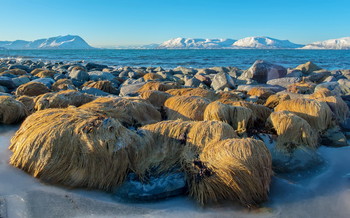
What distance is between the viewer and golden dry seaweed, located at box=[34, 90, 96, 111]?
513 centimetres

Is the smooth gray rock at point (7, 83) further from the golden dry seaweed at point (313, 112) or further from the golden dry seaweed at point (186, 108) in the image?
the golden dry seaweed at point (313, 112)

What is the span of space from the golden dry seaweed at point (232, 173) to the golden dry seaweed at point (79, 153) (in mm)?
752

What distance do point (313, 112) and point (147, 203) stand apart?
3.32 metres

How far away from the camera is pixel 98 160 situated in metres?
2.89

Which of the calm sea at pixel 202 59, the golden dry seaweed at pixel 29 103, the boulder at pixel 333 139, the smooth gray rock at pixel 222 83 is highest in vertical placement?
the golden dry seaweed at pixel 29 103

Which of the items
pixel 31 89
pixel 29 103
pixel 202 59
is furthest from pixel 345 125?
pixel 202 59

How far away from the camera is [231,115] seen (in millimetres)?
4148

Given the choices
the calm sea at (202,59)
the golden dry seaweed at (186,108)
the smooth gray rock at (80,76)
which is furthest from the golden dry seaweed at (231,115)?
the calm sea at (202,59)

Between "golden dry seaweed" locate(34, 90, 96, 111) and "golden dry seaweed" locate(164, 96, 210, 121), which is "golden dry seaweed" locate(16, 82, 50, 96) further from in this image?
"golden dry seaweed" locate(164, 96, 210, 121)

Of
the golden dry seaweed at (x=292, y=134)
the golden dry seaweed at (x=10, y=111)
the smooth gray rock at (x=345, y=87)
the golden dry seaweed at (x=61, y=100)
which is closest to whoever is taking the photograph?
the golden dry seaweed at (x=292, y=134)

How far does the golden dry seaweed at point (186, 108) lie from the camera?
14.7 ft

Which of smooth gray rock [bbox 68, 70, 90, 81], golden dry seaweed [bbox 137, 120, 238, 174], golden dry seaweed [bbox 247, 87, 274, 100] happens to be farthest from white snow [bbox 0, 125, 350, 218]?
smooth gray rock [bbox 68, 70, 90, 81]

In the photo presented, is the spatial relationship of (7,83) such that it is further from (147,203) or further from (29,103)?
(147,203)

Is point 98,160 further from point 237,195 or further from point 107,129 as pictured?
point 237,195
